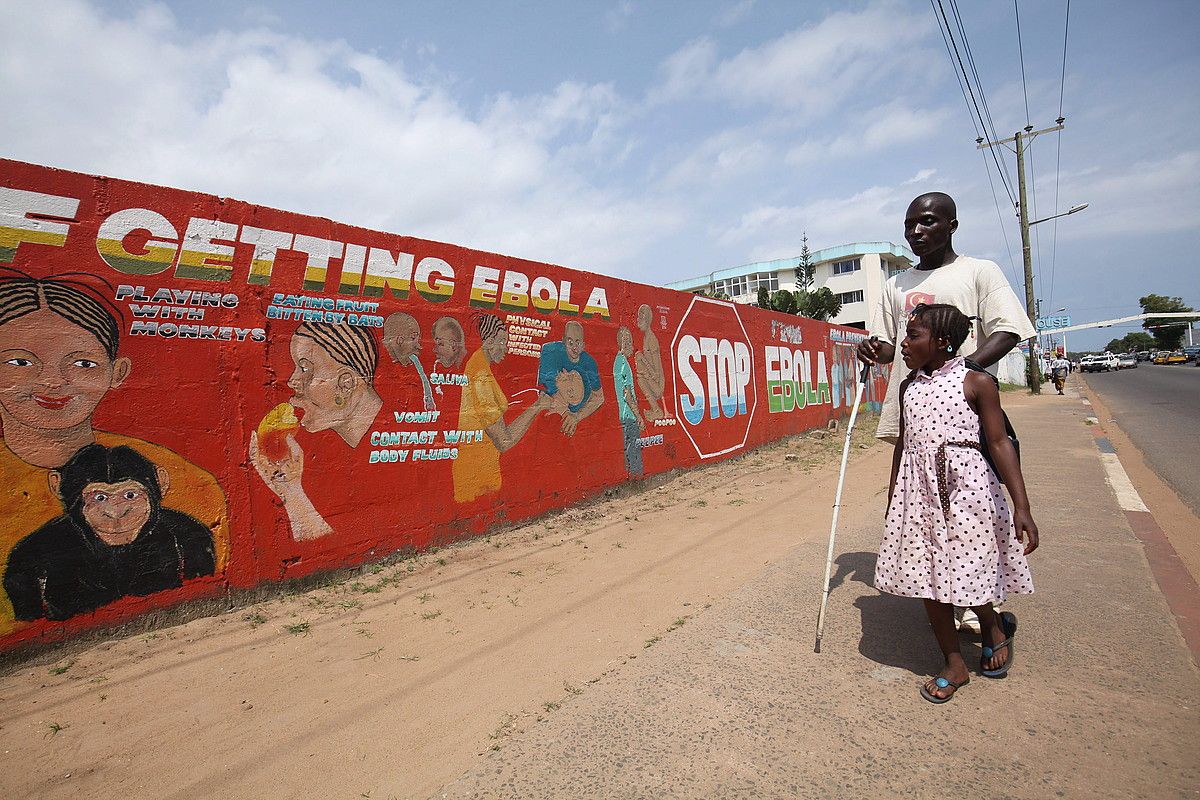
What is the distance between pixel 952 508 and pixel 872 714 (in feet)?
2.80

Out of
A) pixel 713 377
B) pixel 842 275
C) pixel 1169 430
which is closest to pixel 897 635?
pixel 713 377

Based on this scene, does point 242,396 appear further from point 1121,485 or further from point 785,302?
point 785,302

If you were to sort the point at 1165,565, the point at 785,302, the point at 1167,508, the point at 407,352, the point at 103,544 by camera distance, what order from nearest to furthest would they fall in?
the point at 103,544
the point at 1165,565
the point at 407,352
the point at 1167,508
the point at 785,302

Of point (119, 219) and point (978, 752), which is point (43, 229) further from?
point (978, 752)

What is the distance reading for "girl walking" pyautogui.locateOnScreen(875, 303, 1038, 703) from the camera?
2506 mm

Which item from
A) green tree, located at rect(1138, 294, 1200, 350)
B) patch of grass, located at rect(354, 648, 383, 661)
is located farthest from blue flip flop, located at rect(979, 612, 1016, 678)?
green tree, located at rect(1138, 294, 1200, 350)

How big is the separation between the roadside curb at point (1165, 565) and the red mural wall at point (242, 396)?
4.60 meters

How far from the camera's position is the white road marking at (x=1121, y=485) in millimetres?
5578

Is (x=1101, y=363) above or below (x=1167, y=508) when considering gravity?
below

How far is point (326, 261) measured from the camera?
15.2 feet

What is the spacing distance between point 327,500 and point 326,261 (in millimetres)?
1714

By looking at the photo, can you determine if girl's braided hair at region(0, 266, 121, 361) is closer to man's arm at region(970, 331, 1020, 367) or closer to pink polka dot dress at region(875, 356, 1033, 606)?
pink polka dot dress at region(875, 356, 1033, 606)

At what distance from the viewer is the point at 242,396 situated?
4109 millimetres

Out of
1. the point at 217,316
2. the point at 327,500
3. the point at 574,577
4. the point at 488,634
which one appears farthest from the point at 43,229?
the point at 574,577
